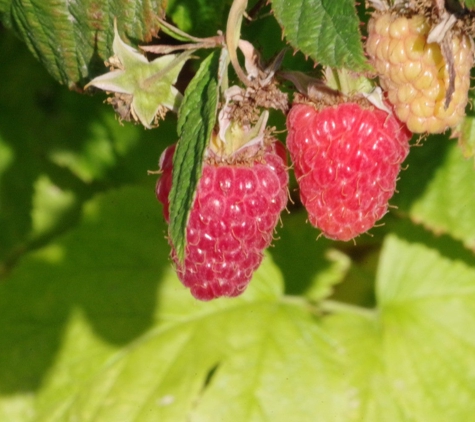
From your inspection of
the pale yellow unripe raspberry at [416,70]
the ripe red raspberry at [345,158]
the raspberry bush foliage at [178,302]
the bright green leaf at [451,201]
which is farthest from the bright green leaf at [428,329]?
the pale yellow unripe raspberry at [416,70]

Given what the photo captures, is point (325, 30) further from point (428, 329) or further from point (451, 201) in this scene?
point (428, 329)

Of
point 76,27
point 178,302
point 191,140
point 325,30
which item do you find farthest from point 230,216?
point 178,302

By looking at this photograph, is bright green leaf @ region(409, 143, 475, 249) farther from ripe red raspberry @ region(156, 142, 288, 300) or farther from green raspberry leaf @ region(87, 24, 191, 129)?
green raspberry leaf @ region(87, 24, 191, 129)

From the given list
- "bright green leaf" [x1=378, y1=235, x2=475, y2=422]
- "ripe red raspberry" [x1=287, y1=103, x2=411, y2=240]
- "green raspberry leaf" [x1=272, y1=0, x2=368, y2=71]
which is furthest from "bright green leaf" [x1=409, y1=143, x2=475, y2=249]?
"green raspberry leaf" [x1=272, y1=0, x2=368, y2=71]

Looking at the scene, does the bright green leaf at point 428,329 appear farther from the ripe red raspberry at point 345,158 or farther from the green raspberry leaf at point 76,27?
the green raspberry leaf at point 76,27

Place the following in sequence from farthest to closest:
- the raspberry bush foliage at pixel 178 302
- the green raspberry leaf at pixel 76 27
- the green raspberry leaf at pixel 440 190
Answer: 1. the raspberry bush foliage at pixel 178 302
2. the green raspberry leaf at pixel 440 190
3. the green raspberry leaf at pixel 76 27
